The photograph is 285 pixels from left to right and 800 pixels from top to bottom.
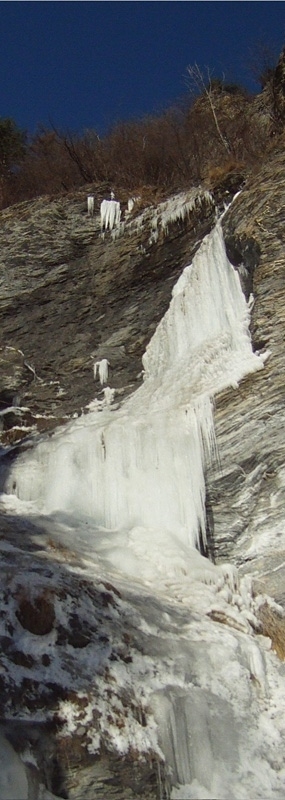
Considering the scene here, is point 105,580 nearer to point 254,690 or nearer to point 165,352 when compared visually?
point 254,690

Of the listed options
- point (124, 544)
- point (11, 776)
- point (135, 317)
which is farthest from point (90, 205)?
point (11, 776)

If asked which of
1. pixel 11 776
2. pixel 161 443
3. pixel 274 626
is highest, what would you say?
pixel 161 443

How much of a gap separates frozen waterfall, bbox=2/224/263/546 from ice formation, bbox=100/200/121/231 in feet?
7.47

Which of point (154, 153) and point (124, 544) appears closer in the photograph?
point (124, 544)

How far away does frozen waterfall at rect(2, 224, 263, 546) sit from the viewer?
290 inches

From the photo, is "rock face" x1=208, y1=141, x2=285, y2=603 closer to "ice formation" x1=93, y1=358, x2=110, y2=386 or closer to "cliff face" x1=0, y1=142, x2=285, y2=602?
"cliff face" x1=0, y1=142, x2=285, y2=602

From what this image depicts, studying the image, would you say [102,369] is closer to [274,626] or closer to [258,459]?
[258,459]

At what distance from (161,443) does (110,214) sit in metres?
4.65

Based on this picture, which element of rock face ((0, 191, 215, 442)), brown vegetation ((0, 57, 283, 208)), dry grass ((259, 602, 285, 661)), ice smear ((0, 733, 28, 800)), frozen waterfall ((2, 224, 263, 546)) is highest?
brown vegetation ((0, 57, 283, 208))

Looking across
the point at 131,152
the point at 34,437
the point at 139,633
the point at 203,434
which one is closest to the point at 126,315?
the point at 34,437

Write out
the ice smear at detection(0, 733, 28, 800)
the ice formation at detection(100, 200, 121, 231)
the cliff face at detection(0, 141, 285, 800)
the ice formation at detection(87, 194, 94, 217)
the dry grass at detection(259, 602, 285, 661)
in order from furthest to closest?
1. the ice formation at detection(87, 194, 94, 217)
2. the ice formation at detection(100, 200, 121, 231)
3. the dry grass at detection(259, 602, 285, 661)
4. the cliff face at detection(0, 141, 285, 800)
5. the ice smear at detection(0, 733, 28, 800)

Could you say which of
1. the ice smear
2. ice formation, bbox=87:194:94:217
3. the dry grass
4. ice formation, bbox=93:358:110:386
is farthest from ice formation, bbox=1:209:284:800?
ice formation, bbox=87:194:94:217

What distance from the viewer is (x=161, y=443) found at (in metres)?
7.66

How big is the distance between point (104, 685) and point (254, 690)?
1.28 m
